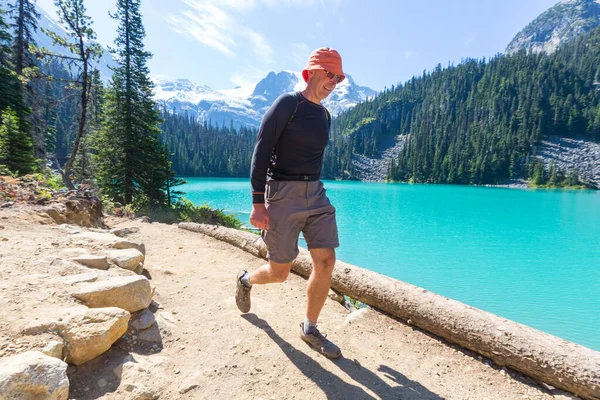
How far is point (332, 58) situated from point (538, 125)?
13187 centimetres

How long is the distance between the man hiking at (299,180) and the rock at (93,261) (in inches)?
85.5

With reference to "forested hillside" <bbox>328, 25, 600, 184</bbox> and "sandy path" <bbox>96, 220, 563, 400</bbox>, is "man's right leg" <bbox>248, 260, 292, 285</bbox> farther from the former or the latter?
"forested hillside" <bbox>328, 25, 600, 184</bbox>

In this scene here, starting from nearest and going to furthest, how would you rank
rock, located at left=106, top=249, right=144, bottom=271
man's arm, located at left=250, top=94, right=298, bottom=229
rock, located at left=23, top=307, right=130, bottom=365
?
rock, located at left=23, top=307, right=130, bottom=365 < man's arm, located at left=250, top=94, right=298, bottom=229 < rock, located at left=106, top=249, right=144, bottom=271

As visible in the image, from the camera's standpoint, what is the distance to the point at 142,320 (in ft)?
9.35

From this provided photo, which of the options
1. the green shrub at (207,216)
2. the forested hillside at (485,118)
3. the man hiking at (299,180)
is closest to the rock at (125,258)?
the man hiking at (299,180)

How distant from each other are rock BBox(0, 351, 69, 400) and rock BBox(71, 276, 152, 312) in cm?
86

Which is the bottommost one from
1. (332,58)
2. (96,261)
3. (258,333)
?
(258,333)

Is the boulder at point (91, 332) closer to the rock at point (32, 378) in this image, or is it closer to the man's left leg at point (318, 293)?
the rock at point (32, 378)

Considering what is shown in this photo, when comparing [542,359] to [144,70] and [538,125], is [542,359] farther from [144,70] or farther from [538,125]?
[538,125]

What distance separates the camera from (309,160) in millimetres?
2828

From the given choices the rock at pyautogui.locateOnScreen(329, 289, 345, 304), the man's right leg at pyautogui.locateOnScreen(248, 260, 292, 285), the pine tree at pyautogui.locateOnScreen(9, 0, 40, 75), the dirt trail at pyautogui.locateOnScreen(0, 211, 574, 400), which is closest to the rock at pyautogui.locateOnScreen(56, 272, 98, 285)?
the dirt trail at pyautogui.locateOnScreen(0, 211, 574, 400)

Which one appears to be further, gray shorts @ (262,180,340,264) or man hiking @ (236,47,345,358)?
gray shorts @ (262,180,340,264)

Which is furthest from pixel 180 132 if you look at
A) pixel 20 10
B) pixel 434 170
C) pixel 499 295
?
pixel 499 295

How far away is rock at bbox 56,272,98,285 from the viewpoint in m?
2.81
